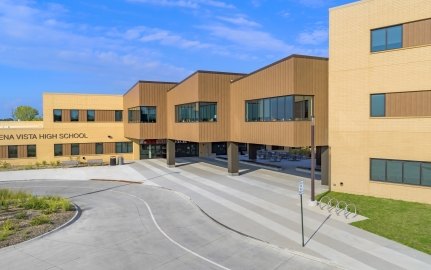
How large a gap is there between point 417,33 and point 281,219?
13.9m

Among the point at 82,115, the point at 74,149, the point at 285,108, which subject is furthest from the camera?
the point at 82,115

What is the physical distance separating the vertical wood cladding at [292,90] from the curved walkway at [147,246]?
8358 millimetres

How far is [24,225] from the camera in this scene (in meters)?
18.4

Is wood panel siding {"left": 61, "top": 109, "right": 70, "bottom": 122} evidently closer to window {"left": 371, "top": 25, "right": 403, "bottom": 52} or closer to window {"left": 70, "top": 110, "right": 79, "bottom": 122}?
window {"left": 70, "top": 110, "right": 79, "bottom": 122}

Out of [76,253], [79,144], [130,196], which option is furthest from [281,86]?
[79,144]

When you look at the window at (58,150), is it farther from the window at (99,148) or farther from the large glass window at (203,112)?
the large glass window at (203,112)

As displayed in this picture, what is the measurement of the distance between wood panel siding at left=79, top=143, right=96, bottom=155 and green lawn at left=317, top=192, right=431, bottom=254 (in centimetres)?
3408

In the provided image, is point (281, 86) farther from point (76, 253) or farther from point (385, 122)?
point (76, 253)

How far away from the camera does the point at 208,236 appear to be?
16.4 meters

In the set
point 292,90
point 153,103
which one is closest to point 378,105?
point 292,90

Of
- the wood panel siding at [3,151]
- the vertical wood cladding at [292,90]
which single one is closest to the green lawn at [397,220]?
the vertical wood cladding at [292,90]

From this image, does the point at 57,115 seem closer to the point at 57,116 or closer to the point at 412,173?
the point at 57,116

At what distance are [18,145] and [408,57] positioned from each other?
4309 cm

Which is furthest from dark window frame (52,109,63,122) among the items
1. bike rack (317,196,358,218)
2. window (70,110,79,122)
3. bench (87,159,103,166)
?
bike rack (317,196,358,218)
